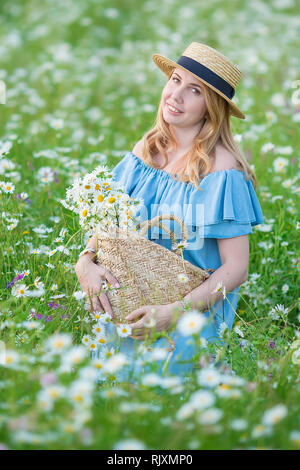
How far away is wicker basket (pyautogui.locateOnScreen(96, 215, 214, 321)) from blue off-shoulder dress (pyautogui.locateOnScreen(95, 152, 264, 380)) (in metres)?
0.18

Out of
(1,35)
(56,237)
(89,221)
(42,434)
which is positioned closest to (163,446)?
(42,434)

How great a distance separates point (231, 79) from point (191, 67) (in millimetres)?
189

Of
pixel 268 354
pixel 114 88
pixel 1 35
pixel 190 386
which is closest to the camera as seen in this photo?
pixel 190 386

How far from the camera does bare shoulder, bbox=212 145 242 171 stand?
2.32m

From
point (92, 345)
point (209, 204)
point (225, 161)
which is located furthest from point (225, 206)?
point (92, 345)

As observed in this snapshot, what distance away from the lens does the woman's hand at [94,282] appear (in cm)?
211

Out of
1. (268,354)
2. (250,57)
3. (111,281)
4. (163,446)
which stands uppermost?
(250,57)

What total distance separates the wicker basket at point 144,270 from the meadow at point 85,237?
0.61 ft

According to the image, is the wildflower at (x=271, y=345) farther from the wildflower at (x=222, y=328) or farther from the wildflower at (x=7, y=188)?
the wildflower at (x=7, y=188)

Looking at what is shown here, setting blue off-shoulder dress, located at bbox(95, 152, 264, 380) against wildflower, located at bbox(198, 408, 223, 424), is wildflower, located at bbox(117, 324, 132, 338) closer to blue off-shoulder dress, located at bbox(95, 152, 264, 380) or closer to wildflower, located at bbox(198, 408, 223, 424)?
blue off-shoulder dress, located at bbox(95, 152, 264, 380)

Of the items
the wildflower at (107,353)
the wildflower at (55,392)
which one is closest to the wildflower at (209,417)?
the wildflower at (55,392)

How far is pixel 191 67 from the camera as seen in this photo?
7.53 ft

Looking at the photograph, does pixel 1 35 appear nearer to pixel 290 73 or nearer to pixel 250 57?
pixel 250 57

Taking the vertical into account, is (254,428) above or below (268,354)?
below
